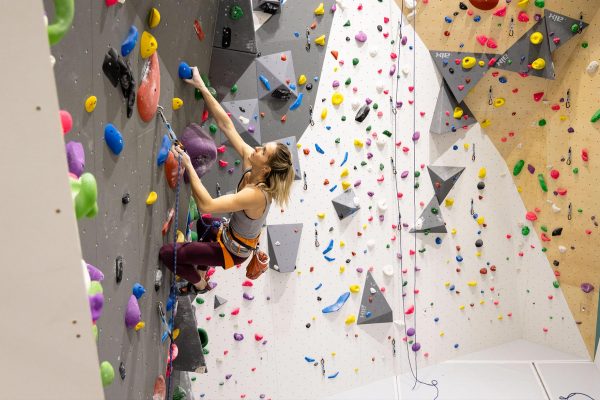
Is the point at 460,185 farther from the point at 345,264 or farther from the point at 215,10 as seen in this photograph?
the point at 215,10

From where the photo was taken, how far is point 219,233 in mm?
3289

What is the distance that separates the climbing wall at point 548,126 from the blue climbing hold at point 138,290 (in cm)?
265

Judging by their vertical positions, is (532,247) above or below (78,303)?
below

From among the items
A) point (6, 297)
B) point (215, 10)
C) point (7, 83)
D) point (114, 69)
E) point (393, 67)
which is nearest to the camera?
point (7, 83)

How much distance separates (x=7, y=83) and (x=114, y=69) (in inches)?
31.3

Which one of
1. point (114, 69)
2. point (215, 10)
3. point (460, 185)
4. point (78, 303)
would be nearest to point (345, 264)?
point (460, 185)

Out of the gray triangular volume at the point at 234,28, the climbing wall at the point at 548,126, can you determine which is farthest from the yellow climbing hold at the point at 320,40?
the climbing wall at the point at 548,126

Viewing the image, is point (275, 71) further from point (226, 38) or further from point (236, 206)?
point (236, 206)

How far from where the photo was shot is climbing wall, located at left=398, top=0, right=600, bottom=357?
464 centimetres

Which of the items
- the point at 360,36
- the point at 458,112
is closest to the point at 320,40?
the point at 360,36

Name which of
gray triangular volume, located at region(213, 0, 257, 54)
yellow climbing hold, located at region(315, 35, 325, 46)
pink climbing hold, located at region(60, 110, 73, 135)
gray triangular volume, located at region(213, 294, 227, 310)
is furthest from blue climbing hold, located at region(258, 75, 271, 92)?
pink climbing hold, located at region(60, 110, 73, 135)

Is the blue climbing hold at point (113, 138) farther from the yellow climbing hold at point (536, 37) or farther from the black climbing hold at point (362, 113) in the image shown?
the yellow climbing hold at point (536, 37)

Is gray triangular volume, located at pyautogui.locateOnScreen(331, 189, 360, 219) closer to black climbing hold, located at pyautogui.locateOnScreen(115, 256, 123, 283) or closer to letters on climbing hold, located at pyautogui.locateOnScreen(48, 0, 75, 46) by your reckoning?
black climbing hold, located at pyautogui.locateOnScreen(115, 256, 123, 283)

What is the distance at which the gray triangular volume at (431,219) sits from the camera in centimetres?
482
